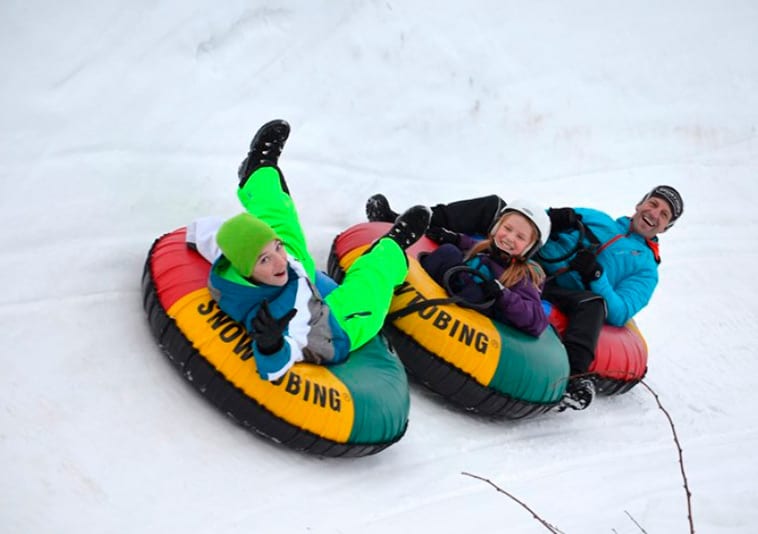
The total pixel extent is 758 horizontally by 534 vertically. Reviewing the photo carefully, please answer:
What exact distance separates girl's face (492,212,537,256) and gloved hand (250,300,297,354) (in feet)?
4.74

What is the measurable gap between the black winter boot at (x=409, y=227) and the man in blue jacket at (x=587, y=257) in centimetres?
61

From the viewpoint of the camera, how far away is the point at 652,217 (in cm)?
550

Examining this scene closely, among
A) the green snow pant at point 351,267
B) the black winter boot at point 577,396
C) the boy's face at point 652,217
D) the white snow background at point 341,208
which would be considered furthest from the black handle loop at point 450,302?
the boy's face at point 652,217

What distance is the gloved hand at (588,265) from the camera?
205 inches

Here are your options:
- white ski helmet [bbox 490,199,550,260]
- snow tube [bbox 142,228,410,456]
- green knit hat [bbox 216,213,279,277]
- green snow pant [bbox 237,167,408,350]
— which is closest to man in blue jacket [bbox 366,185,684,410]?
white ski helmet [bbox 490,199,550,260]

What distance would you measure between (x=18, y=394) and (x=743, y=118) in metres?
8.11

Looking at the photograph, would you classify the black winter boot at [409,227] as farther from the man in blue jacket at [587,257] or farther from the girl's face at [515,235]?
the man in blue jacket at [587,257]

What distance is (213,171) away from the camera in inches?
211

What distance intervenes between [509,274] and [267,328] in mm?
1541

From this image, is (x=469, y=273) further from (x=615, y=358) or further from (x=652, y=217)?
(x=652, y=217)

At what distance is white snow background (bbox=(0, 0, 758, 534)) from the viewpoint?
3529 millimetres

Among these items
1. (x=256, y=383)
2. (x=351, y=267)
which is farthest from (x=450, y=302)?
(x=256, y=383)

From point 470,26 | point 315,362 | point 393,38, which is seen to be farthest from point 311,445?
point 470,26

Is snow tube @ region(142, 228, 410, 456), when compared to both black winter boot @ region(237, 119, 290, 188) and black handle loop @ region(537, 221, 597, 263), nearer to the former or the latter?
black winter boot @ region(237, 119, 290, 188)
